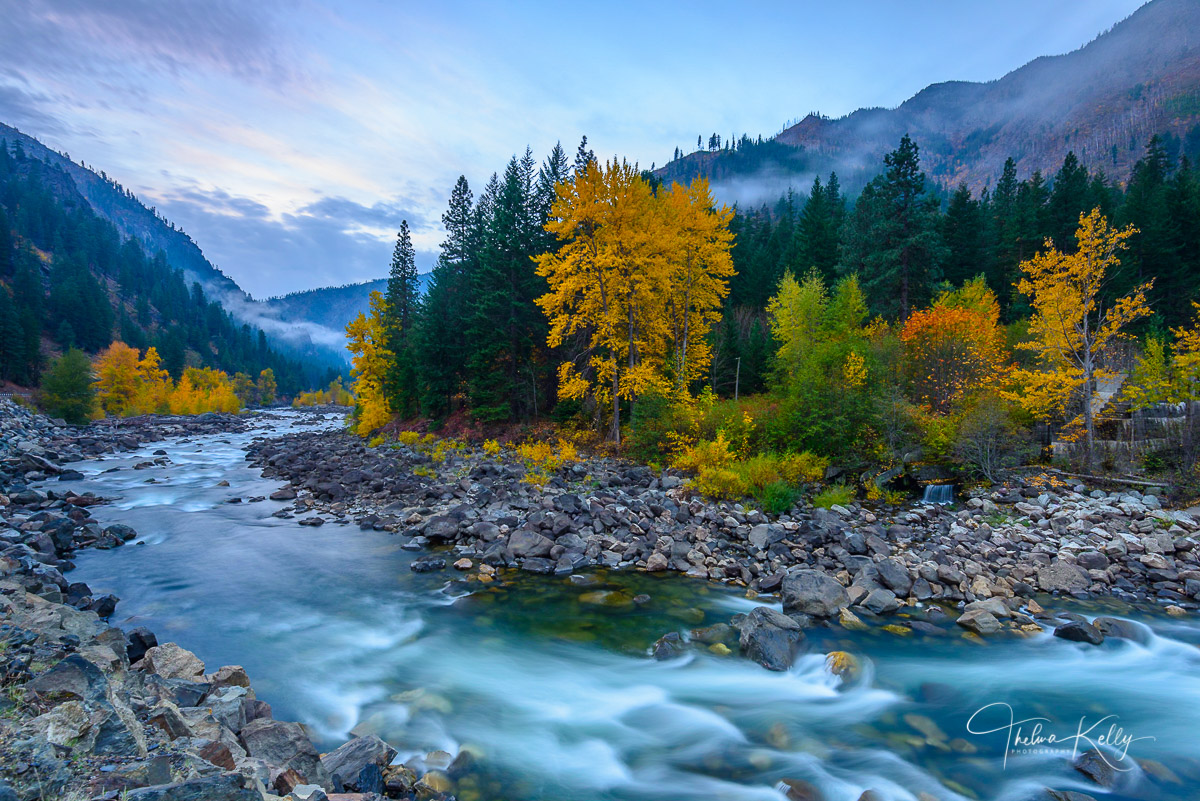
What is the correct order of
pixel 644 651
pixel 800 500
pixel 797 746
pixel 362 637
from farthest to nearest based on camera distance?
pixel 800 500 → pixel 362 637 → pixel 644 651 → pixel 797 746

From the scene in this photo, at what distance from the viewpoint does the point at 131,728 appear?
400 cm

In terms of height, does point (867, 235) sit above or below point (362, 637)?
above

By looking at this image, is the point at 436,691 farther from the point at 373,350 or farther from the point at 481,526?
the point at 373,350

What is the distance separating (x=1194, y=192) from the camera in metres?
36.9

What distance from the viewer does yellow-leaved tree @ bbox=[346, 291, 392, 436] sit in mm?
40219

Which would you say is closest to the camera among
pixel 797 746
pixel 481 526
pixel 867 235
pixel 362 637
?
pixel 797 746

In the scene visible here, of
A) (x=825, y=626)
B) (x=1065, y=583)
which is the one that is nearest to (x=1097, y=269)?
(x=1065, y=583)

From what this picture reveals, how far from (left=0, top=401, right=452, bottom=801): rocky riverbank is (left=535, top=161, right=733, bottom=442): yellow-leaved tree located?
52.6ft

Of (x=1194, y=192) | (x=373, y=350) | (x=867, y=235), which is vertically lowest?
(x=373, y=350)

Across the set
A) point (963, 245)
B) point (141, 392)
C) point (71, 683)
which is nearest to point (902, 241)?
point (963, 245)

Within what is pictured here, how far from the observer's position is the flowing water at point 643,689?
6309 millimetres

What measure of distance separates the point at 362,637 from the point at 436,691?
255 centimetres

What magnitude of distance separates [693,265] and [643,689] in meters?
20.1
